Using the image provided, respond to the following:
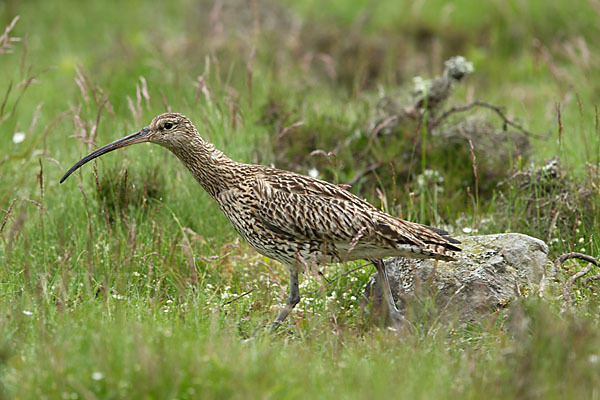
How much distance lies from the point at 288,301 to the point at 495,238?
1.59m

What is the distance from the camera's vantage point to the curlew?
18.0ft

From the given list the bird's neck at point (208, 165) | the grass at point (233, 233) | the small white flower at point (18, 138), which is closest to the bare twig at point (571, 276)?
the grass at point (233, 233)

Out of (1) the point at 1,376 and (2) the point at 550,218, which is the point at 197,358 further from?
(2) the point at 550,218

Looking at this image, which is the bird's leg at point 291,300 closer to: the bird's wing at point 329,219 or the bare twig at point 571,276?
the bird's wing at point 329,219

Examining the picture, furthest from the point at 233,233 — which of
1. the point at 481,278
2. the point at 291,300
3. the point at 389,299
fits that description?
the point at 481,278

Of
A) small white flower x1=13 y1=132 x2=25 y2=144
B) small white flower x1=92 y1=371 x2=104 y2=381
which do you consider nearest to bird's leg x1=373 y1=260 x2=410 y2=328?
small white flower x1=92 y1=371 x2=104 y2=381

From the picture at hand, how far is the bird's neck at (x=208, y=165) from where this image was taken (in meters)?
5.99

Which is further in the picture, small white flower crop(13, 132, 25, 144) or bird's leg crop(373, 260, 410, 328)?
small white flower crop(13, 132, 25, 144)

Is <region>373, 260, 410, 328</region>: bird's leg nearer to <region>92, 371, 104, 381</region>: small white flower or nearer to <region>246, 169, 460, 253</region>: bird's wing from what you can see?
<region>246, 169, 460, 253</region>: bird's wing

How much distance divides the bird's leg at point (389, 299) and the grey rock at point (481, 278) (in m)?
0.08

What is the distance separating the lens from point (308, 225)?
561 cm

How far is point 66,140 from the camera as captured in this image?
840 centimetres

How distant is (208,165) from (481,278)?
2.19 metres

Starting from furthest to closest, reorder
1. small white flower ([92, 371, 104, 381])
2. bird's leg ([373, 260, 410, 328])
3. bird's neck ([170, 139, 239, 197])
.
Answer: bird's neck ([170, 139, 239, 197]), bird's leg ([373, 260, 410, 328]), small white flower ([92, 371, 104, 381])
